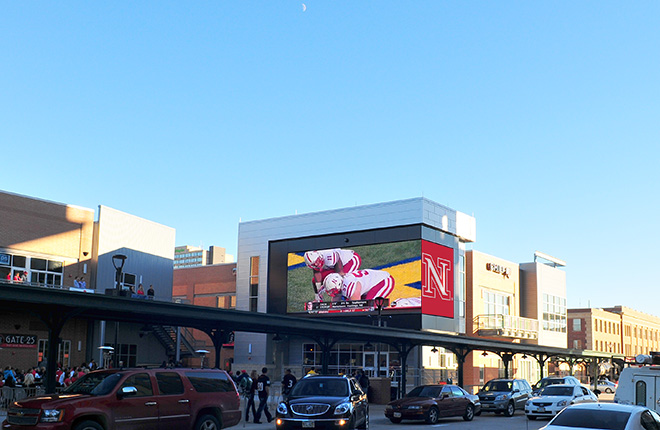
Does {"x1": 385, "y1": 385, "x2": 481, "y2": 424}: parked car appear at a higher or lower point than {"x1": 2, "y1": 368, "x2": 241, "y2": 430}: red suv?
lower

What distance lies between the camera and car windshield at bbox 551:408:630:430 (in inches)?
476

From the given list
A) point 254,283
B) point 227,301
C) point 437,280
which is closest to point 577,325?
point 227,301

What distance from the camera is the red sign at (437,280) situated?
48281 mm

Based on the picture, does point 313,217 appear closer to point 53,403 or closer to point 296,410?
point 296,410

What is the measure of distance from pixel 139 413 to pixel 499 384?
2172 centimetres

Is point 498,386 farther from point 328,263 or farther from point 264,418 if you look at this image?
point 328,263

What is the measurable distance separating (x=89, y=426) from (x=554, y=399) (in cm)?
1907

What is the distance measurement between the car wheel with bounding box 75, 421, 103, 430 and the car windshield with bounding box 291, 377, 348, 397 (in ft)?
19.8

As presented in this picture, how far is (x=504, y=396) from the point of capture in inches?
1276

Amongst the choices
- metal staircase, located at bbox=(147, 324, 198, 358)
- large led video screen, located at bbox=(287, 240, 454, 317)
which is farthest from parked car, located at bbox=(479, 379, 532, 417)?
metal staircase, located at bbox=(147, 324, 198, 358)

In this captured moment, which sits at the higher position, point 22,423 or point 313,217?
point 313,217

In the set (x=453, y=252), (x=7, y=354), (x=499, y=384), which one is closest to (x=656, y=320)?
(x=453, y=252)

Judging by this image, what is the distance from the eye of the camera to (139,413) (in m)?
15.8

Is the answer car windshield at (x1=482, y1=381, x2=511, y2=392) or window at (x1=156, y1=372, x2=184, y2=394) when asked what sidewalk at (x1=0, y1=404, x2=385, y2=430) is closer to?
car windshield at (x1=482, y1=381, x2=511, y2=392)
